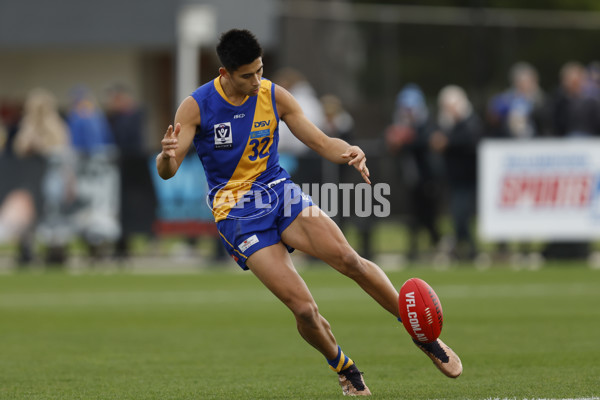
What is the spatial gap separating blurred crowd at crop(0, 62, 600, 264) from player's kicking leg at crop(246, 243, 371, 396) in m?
9.94

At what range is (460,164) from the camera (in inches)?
681

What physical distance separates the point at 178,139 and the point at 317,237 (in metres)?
1.06

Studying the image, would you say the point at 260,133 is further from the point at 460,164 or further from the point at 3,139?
the point at 3,139

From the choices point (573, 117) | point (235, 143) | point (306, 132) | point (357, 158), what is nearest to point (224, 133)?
point (235, 143)

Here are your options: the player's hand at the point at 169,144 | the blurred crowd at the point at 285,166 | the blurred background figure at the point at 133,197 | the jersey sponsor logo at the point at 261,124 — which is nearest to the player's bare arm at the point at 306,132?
the jersey sponsor logo at the point at 261,124

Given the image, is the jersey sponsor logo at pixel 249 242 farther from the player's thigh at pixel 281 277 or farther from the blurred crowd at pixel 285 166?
the blurred crowd at pixel 285 166

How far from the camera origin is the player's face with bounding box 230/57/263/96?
685cm

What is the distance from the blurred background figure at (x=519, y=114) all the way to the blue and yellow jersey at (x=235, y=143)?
11164 millimetres

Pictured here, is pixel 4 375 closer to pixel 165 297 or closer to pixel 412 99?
pixel 165 297

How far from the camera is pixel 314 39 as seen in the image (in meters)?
24.5

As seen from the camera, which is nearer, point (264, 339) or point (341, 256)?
point (341, 256)

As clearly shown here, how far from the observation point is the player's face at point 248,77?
6.85 m

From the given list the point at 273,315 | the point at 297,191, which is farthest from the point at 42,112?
the point at 297,191

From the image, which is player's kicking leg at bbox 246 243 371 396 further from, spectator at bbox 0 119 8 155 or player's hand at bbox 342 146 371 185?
spectator at bbox 0 119 8 155
